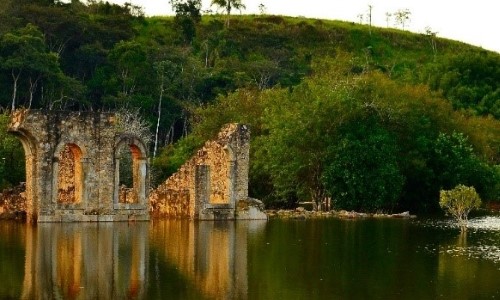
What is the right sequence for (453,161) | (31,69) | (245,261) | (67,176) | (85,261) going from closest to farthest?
(85,261)
(245,261)
(67,176)
(453,161)
(31,69)

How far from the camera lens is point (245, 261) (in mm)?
30734

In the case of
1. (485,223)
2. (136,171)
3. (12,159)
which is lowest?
(485,223)

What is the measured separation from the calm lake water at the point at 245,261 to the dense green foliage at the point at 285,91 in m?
9.74

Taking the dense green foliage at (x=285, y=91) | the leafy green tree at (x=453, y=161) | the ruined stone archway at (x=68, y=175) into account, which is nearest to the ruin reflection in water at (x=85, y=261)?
the ruined stone archway at (x=68, y=175)

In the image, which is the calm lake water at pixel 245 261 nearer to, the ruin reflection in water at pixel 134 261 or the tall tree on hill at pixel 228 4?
the ruin reflection in water at pixel 134 261

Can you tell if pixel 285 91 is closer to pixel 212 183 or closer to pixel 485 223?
pixel 212 183

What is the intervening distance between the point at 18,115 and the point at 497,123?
4397cm

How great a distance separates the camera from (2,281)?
2619 centimetres

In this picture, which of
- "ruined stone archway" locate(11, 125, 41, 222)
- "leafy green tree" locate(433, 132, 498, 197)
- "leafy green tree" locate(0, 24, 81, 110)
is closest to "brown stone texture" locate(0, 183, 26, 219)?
"ruined stone archway" locate(11, 125, 41, 222)

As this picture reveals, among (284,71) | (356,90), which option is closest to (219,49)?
(284,71)

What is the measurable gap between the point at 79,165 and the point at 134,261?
1254 centimetres

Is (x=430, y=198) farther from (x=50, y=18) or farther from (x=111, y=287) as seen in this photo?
(x=50, y=18)

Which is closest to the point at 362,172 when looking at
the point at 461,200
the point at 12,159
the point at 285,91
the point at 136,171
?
the point at 461,200

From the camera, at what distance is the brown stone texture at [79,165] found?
40969 millimetres
